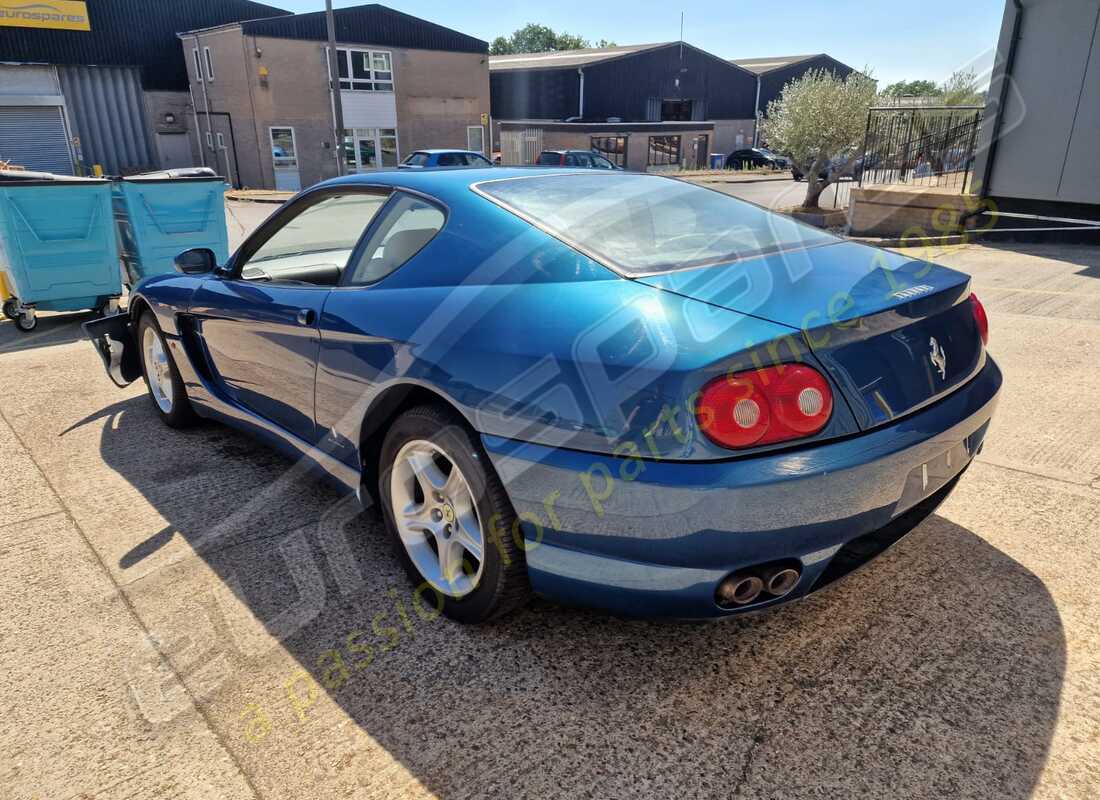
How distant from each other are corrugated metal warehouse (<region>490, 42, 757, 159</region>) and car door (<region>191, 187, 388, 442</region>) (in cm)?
4203

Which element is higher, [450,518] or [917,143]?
[917,143]

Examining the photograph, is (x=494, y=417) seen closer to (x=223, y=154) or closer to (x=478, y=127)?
(x=223, y=154)

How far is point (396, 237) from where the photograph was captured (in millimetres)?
2744

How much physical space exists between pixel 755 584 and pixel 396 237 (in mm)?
1738

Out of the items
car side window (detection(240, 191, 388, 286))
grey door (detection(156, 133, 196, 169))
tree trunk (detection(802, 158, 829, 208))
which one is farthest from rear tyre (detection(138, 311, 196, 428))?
grey door (detection(156, 133, 196, 169))

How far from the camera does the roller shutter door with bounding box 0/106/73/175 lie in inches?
1156

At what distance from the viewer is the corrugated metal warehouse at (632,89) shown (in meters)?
43.3

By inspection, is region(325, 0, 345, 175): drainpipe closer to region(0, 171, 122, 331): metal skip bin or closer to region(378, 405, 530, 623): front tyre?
region(0, 171, 122, 331): metal skip bin

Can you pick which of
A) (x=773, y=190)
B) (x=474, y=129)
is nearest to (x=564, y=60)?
(x=474, y=129)

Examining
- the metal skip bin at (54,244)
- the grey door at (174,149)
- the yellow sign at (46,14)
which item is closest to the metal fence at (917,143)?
the metal skip bin at (54,244)

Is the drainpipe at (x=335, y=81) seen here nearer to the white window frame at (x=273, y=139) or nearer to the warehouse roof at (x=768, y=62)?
the white window frame at (x=273, y=139)

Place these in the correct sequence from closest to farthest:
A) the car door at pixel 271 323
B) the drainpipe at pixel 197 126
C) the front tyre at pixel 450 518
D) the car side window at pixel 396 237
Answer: the front tyre at pixel 450 518, the car side window at pixel 396 237, the car door at pixel 271 323, the drainpipe at pixel 197 126

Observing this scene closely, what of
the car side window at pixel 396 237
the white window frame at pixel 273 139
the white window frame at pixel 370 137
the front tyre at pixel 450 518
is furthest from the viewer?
the white window frame at pixel 370 137

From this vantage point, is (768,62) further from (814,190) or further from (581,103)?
(814,190)
